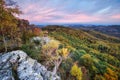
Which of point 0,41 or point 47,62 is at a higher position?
point 0,41

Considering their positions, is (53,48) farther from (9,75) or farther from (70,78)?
(9,75)

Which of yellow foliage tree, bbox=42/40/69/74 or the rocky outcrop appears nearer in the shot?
the rocky outcrop

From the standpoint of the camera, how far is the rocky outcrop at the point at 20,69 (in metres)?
28.5

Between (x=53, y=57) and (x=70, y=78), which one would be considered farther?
(x=70, y=78)

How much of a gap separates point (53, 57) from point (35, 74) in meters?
15.5

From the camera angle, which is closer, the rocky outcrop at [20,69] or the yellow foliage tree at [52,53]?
the rocky outcrop at [20,69]

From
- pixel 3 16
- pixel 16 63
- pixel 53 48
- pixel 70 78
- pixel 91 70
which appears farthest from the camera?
pixel 91 70

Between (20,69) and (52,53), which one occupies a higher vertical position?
(20,69)

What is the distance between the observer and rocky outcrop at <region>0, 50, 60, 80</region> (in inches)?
1121

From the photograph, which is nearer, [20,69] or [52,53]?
[20,69]

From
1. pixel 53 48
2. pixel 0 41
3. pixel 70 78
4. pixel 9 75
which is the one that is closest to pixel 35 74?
pixel 9 75

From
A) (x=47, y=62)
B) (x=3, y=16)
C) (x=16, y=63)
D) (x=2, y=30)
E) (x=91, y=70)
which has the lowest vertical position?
(x=91, y=70)

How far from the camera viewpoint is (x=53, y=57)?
44688 millimetres

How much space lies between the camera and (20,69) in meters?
30.0
